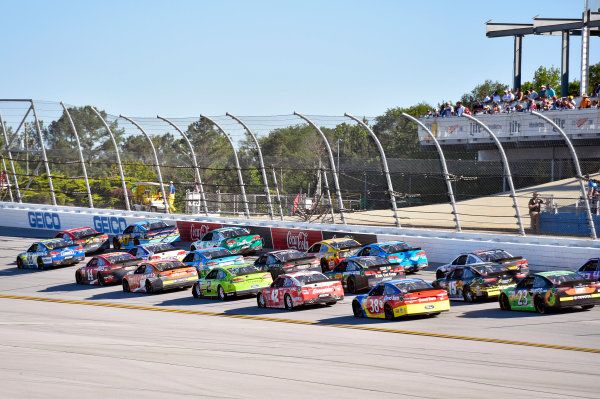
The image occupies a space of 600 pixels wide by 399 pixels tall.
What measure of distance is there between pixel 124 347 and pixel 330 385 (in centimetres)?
543

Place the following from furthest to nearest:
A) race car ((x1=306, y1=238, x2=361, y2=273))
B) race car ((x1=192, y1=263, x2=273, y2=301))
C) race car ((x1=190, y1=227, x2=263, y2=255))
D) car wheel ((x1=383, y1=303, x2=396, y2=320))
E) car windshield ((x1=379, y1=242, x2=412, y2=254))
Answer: race car ((x1=190, y1=227, x2=263, y2=255)) → race car ((x1=306, y1=238, x2=361, y2=273)) → car windshield ((x1=379, y1=242, x2=412, y2=254)) → race car ((x1=192, y1=263, x2=273, y2=301)) → car wheel ((x1=383, y1=303, x2=396, y2=320))

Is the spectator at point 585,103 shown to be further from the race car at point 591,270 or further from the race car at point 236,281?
the race car at point 236,281

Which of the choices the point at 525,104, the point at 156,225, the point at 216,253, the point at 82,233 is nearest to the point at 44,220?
the point at 82,233

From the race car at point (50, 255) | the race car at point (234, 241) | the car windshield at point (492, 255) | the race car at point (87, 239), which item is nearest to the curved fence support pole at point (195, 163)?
the race car at point (234, 241)

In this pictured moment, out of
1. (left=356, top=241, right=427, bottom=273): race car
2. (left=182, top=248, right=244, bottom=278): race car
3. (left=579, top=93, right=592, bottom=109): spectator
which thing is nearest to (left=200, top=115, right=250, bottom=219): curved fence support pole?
(left=182, top=248, right=244, bottom=278): race car

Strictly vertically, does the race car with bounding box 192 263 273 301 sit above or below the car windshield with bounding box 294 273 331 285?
below

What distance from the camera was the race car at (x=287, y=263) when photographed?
82.5ft

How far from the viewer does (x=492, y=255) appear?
73.7 feet

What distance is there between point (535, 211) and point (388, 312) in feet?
28.7

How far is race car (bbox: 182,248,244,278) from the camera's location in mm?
26578

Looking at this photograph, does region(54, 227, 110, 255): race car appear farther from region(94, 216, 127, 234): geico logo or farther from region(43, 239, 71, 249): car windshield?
region(94, 216, 127, 234): geico logo

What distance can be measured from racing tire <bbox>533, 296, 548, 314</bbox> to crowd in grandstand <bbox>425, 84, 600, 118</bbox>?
1475 cm

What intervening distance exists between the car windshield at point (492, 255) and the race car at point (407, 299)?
3989 millimetres

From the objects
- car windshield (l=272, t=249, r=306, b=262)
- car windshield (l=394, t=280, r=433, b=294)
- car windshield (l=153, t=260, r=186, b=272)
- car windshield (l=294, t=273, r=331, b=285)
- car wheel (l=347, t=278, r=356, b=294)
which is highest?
car windshield (l=394, t=280, r=433, b=294)
